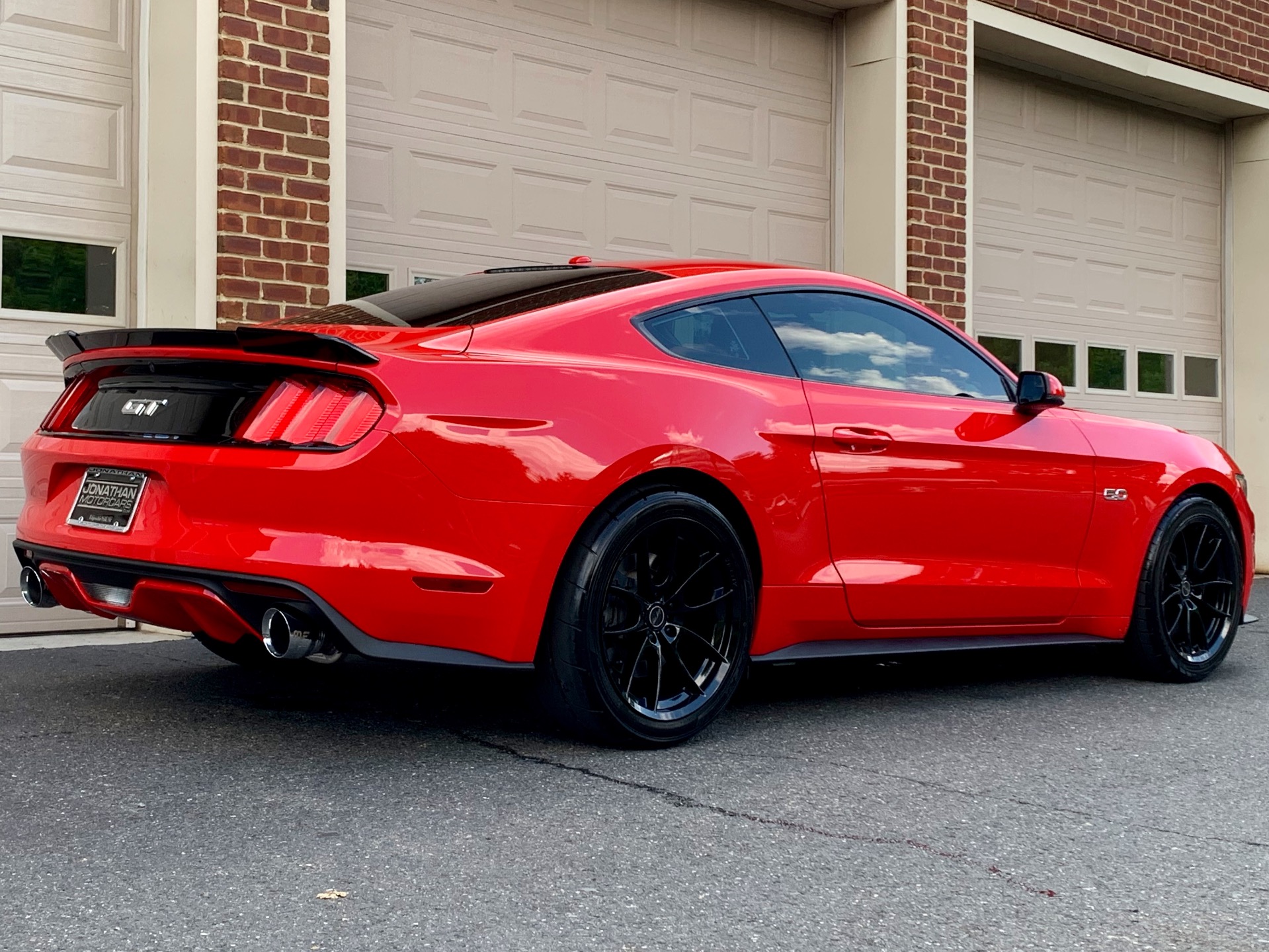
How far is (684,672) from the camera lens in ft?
14.1

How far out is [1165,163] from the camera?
1224cm

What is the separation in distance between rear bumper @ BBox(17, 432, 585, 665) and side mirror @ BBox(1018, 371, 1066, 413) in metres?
2.03

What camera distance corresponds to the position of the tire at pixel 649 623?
402 cm

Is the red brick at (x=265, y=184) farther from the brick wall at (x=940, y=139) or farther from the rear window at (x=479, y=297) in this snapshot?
the brick wall at (x=940, y=139)

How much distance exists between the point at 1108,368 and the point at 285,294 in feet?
23.3

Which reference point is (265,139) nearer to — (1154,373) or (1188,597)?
(1188,597)

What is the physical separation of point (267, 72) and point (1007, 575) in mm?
4041

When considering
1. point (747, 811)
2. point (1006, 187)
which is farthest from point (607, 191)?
point (747, 811)

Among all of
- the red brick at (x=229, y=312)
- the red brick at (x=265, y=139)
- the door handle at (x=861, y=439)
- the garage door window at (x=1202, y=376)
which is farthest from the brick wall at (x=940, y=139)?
the door handle at (x=861, y=439)

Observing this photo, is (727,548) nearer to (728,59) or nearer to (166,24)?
(166,24)

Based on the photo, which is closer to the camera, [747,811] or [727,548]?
[747,811]

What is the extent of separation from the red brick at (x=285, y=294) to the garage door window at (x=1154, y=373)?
293 inches

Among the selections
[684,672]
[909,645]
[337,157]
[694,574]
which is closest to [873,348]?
[909,645]

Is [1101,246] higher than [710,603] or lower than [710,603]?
higher
